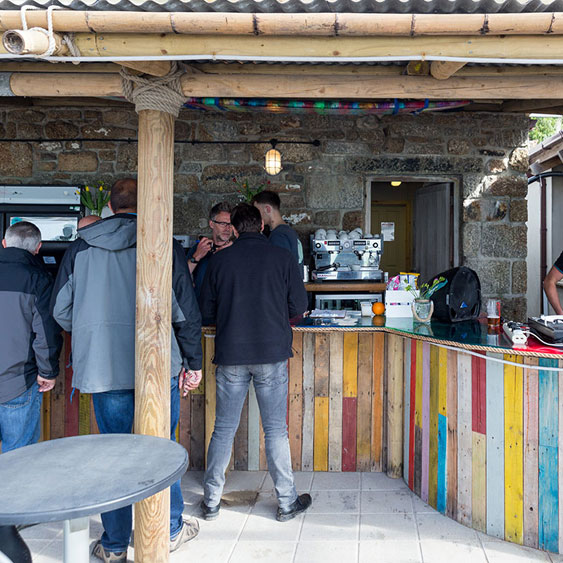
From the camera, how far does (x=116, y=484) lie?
1.61 meters

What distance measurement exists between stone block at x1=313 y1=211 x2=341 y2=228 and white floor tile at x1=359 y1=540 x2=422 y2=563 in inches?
143

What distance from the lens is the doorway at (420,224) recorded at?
6.28 m

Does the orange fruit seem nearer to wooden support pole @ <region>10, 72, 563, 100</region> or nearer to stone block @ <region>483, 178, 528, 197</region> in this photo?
wooden support pole @ <region>10, 72, 563, 100</region>

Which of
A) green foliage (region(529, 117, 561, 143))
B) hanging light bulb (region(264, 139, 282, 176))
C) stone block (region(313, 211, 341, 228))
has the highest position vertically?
green foliage (region(529, 117, 561, 143))

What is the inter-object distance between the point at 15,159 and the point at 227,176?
2.21m

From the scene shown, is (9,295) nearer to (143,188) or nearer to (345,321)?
(143,188)

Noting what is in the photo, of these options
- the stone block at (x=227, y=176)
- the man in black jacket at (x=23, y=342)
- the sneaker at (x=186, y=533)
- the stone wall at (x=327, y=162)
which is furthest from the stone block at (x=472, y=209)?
the man in black jacket at (x=23, y=342)

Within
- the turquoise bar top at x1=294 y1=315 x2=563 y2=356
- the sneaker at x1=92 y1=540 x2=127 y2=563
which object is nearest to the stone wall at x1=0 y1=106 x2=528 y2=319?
the turquoise bar top at x1=294 y1=315 x2=563 y2=356

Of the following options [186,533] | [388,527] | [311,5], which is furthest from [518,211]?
[186,533]

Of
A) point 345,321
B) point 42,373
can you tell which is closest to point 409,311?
point 345,321

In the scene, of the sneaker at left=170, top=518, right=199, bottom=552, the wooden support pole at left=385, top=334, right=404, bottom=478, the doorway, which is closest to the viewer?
the sneaker at left=170, top=518, right=199, bottom=552

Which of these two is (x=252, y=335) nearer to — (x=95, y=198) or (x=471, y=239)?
(x=95, y=198)

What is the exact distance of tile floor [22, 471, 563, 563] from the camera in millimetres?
2842

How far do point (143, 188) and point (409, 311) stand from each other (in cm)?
224
